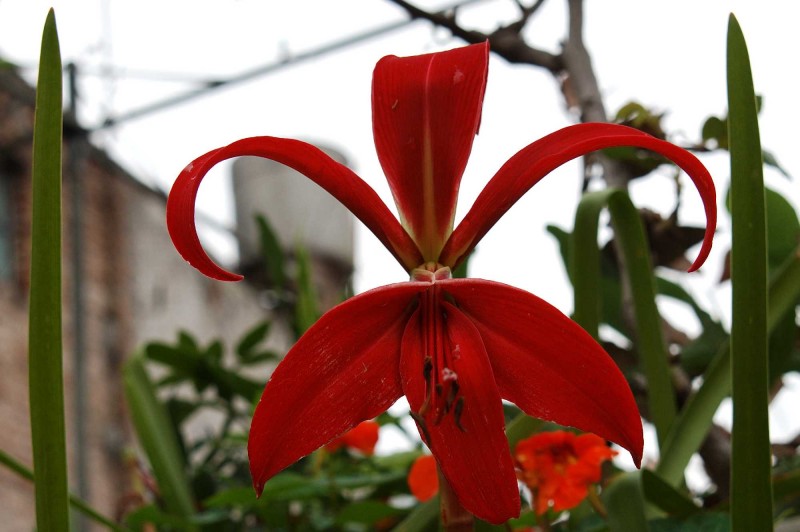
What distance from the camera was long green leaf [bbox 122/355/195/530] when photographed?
0.71 m

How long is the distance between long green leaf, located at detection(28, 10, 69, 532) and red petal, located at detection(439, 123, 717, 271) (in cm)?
14

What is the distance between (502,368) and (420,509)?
0.65 feet

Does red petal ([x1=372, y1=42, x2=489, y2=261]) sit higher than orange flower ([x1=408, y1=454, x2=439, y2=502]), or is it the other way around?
red petal ([x1=372, y1=42, x2=489, y2=261])

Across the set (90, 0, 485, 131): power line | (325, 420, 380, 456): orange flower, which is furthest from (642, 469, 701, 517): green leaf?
(90, 0, 485, 131): power line

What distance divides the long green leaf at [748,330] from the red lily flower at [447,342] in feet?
0.10

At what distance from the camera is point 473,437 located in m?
0.28

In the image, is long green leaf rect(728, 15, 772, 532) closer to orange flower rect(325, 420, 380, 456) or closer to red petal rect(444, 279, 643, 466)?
red petal rect(444, 279, 643, 466)

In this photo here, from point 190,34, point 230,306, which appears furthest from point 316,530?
point 230,306

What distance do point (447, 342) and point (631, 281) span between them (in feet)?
0.75

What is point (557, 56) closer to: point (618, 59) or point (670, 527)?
point (670, 527)

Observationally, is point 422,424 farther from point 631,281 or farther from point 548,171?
point 631,281

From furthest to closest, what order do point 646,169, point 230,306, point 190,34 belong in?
point 230,306, point 190,34, point 646,169

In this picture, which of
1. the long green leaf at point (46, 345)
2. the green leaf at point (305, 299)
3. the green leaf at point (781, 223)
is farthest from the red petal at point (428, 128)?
the green leaf at point (305, 299)

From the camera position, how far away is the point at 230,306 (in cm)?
407
